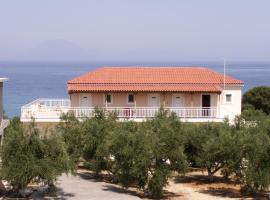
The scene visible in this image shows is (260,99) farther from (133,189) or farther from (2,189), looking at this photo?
(2,189)

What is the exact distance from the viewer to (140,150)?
2428cm

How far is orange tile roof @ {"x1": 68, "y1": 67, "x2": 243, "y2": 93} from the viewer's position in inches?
1535

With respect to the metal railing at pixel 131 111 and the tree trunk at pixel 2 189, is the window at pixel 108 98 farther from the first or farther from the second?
the tree trunk at pixel 2 189

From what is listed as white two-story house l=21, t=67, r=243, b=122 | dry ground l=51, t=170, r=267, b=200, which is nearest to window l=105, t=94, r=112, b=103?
white two-story house l=21, t=67, r=243, b=122

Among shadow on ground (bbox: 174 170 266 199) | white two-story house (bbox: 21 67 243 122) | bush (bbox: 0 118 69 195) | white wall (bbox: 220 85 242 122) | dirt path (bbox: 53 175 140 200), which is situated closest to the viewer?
bush (bbox: 0 118 69 195)

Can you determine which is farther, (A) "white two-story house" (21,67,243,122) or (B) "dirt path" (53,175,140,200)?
(A) "white two-story house" (21,67,243,122)

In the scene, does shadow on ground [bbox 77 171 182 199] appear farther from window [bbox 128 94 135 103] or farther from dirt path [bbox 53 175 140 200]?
window [bbox 128 94 135 103]

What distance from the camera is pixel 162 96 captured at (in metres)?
39.4

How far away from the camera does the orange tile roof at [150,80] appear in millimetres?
39000

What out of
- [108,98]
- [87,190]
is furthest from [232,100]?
[87,190]

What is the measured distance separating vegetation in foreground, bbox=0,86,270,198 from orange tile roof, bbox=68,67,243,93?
29.5ft

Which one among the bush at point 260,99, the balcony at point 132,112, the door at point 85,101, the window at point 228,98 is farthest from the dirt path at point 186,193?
the bush at point 260,99

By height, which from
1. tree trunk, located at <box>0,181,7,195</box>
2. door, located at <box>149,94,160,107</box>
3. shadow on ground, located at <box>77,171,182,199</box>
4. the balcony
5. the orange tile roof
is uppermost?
the orange tile roof

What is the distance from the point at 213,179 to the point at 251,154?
5.27 metres
